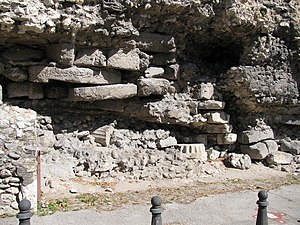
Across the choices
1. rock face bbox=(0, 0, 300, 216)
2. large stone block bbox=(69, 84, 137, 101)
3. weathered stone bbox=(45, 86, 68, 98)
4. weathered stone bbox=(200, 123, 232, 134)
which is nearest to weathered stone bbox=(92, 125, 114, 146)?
rock face bbox=(0, 0, 300, 216)

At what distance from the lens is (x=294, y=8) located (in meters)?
9.56

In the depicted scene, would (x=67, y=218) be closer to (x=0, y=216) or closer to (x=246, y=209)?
(x=0, y=216)

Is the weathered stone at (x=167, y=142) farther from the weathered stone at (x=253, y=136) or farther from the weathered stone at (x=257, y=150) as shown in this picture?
the weathered stone at (x=257, y=150)

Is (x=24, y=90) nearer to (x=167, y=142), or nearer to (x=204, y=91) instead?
(x=167, y=142)

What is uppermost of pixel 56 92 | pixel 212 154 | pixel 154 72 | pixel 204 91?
pixel 154 72

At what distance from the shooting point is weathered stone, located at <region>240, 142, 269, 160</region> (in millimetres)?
9688

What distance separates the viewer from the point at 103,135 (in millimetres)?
8477

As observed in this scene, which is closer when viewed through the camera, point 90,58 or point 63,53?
point 63,53

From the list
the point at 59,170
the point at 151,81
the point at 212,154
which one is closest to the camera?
the point at 59,170

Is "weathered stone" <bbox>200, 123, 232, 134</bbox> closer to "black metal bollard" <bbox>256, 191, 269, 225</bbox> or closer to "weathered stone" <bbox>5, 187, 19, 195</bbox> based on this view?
"black metal bollard" <bbox>256, 191, 269, 225</bbox>

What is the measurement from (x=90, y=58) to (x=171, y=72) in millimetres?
2335

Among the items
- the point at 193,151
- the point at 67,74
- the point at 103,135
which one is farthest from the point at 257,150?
the point at 67,74

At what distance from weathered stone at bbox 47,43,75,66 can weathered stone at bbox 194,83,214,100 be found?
11.9 feet

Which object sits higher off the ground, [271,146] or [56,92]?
[56,92]
